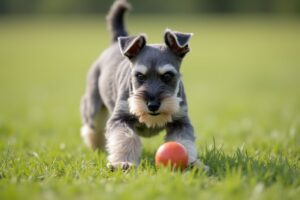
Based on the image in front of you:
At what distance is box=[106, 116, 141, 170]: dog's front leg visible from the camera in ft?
18.6

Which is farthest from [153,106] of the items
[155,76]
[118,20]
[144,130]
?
[118,20]

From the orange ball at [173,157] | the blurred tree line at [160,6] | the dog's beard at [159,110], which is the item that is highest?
the blurred tree line at [160,6]

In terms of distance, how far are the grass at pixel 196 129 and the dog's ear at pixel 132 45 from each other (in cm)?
134

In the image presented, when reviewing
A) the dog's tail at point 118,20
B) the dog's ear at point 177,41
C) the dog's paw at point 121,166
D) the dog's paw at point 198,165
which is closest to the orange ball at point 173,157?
the dog's paw at point 198,165

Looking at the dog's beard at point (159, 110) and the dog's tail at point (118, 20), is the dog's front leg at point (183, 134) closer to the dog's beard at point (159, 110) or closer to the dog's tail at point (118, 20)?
the dog's beard at point (159, 110)

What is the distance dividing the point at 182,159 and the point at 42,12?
2658 inches

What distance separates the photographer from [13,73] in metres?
20.8

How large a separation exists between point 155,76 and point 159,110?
52 centimetres

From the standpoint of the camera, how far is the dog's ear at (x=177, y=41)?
6.05 meters

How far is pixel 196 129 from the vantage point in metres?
9.21

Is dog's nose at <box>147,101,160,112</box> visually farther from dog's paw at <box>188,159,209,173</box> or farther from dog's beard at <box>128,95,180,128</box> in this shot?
dog's paw at <box>188,159,209,173</box>

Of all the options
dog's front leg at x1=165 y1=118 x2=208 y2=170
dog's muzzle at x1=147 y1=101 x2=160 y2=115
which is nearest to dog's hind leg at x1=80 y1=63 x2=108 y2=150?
dog's front leg at x1=165 y1=118 x2=208 y2=170

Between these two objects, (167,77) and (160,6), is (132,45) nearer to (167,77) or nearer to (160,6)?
(167,77)

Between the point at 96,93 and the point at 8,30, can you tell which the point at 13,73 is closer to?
the point at 96,93
